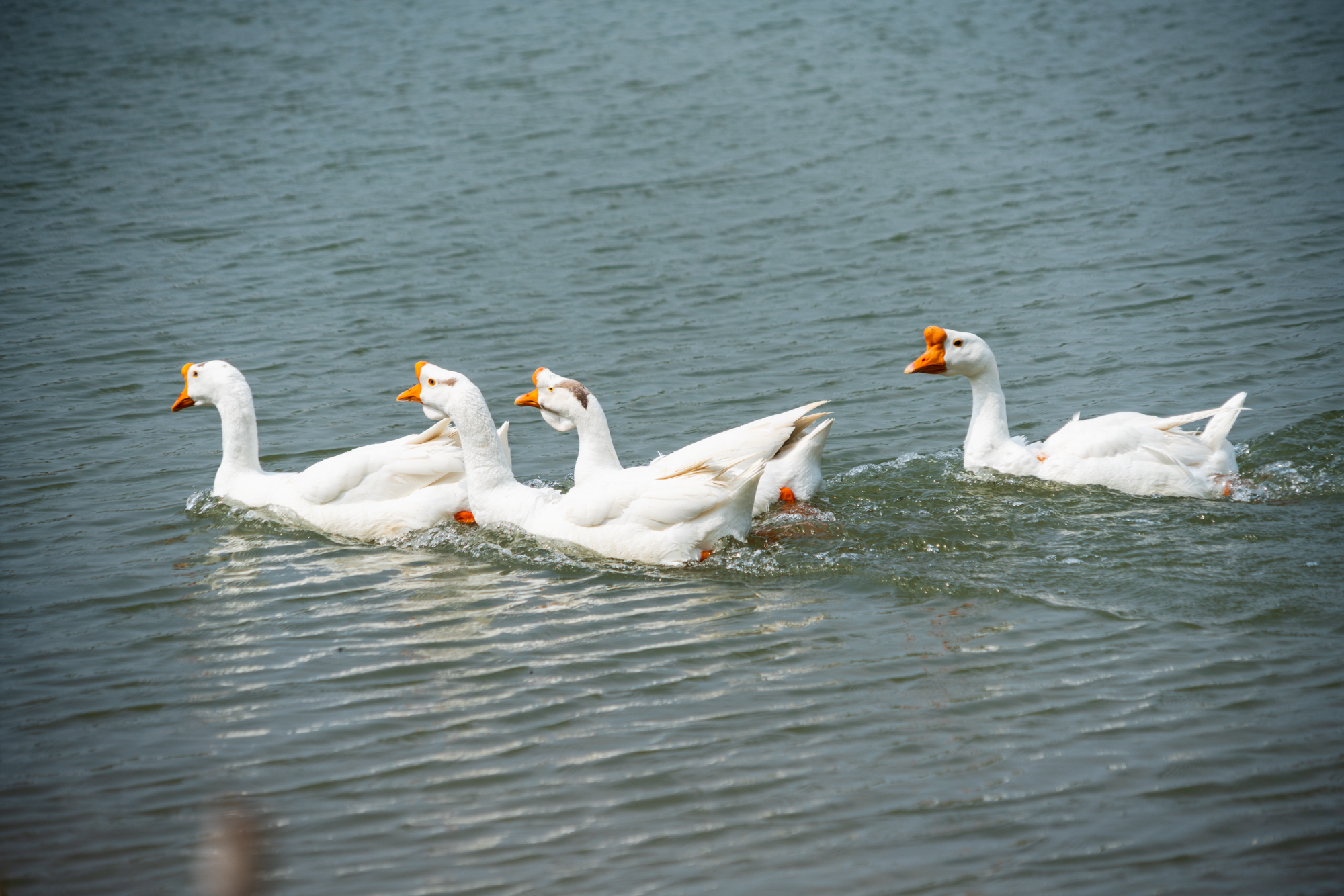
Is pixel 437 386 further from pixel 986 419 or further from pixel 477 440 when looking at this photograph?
pixel 986 419

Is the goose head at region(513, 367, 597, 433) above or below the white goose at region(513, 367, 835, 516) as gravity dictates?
above

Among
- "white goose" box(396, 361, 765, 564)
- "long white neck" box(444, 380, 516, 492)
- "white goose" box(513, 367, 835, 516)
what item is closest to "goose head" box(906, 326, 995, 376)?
"white goose" box(513, 367, 835, 516)

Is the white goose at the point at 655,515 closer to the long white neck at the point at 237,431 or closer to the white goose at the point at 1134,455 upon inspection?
the white goose at the point at 1134,455

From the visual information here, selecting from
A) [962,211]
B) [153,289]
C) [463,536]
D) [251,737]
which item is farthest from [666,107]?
[251,737]

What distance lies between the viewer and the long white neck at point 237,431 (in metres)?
8.70

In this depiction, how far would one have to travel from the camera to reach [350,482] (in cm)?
812

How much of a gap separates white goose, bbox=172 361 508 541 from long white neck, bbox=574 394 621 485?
0.63 meters

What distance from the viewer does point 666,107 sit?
758 inches

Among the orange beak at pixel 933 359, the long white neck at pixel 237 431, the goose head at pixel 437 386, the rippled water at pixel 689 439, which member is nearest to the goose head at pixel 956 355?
the orange beak at pixel 933 359

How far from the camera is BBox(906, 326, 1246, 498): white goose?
7.84 m

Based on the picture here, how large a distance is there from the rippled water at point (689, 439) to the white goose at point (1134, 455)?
0.17 meters

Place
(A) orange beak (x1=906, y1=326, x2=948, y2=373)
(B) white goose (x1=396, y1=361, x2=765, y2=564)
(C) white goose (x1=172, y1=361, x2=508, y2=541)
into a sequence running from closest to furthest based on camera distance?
(B) white goose (x1=396, y1=361, x2=765, y2=564), (C) white goose (x1=172, y1=361, x2=508, y2=541), (A) orange beak (x1=906, y1=326, x2=948, y2=373)

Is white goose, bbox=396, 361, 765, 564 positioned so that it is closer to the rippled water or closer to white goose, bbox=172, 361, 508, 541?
the rippled water

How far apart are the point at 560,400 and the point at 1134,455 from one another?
12.6 feet
